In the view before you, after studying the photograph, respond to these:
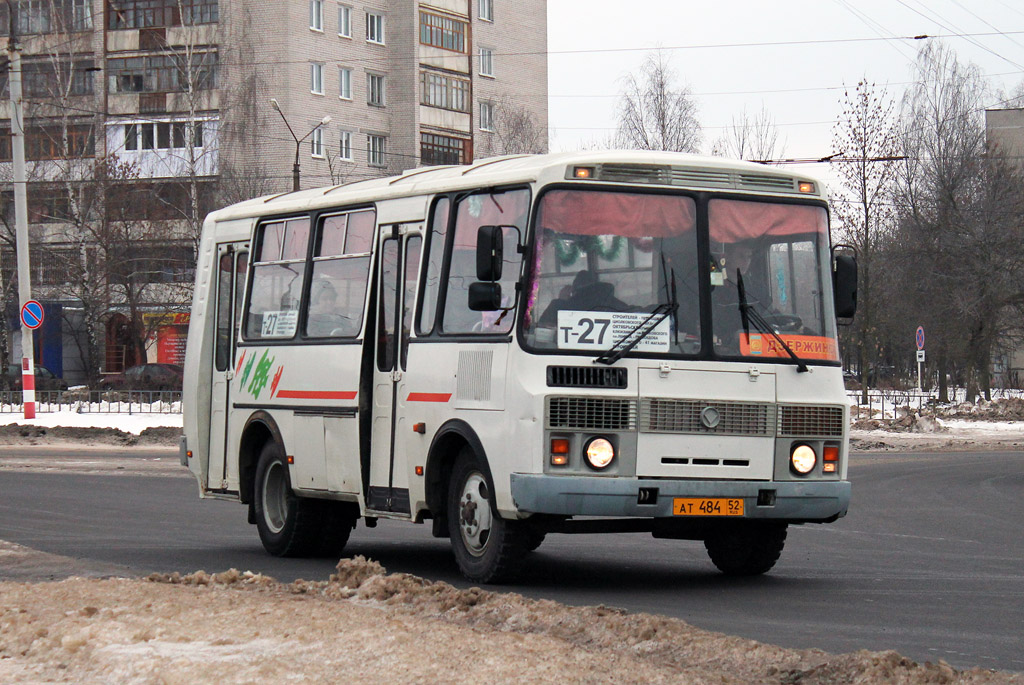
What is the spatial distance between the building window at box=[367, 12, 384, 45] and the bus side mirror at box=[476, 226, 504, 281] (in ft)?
230

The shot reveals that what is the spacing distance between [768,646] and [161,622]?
9.51 ft

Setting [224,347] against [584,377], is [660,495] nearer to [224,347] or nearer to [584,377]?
[584,377]

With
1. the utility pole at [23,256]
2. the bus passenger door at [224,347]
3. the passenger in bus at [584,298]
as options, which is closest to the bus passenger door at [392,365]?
the passenger in bus at [584,298]

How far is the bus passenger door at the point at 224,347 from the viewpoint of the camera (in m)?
14.8

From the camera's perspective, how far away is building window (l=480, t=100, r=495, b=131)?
8431 cm

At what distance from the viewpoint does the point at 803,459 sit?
11172 millimetres

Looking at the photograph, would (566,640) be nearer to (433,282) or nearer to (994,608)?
(994,608)

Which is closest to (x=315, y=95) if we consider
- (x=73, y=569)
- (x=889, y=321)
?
(x=889, y=321)

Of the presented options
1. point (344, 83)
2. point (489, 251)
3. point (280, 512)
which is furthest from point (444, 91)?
point (489, 251)

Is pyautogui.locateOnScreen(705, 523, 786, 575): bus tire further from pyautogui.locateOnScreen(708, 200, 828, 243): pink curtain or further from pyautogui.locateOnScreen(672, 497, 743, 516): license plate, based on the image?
pyautogui.locateOnScreen(708, 200, 828, 243): pink curtain

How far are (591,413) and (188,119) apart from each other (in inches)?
2400

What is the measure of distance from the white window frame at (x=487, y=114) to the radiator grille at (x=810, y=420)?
7375 centimetres

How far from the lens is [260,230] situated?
48.0ft

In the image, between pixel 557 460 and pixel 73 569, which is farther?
pixel 73 569
